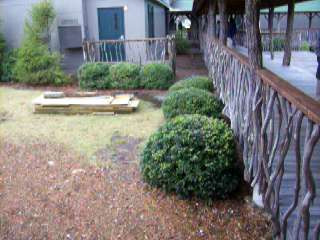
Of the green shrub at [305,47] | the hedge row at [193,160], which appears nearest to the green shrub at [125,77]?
the hedge row at [193,160]

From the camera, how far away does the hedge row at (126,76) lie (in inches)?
456

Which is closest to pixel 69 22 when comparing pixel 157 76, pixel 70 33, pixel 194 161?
pixel 70 33

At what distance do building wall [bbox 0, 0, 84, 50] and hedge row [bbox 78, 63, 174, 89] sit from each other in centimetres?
229

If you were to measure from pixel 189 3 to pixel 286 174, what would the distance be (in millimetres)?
22745

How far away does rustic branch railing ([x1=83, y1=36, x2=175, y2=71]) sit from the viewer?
40.6 feet

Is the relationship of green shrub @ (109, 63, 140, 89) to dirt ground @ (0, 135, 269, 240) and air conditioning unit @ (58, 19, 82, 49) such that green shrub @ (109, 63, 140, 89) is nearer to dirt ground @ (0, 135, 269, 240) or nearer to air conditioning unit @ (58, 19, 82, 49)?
air conditioning unit @ (58, 19, 82, 49)

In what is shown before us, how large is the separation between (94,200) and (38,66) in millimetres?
8781

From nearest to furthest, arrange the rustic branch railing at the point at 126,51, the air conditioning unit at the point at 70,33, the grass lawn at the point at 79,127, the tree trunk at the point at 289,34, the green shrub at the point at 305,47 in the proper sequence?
1. the grass lawn at the point at 79,127
2. the tree trunk at the point at 289,34
3. the rustic branch railing at the point at 126,51
4. the air conditioning unit at the point at 70,33
5. the green shrub at the point at 305,47

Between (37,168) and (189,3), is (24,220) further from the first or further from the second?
(189,3)

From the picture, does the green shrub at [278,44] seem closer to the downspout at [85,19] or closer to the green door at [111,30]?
the green door at [111,30]

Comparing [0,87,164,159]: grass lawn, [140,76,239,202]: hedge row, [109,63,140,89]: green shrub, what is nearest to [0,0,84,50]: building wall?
[109,63,140,89]: green shrub

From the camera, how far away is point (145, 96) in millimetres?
10977

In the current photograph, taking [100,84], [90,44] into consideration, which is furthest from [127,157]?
[90,44]

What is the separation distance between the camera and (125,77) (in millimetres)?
11695
